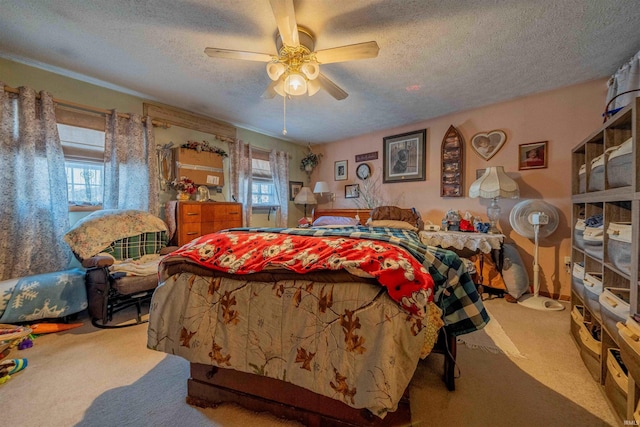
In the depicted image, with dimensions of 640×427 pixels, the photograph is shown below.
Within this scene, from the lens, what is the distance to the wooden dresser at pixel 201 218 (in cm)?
298

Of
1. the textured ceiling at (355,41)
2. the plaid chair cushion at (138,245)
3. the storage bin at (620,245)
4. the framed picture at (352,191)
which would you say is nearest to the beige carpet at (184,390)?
the storage bin at (620,245)

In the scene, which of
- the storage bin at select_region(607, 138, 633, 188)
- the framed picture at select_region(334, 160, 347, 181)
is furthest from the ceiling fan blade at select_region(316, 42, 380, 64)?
the framed picture at select_region(334, 160, 347, 181)

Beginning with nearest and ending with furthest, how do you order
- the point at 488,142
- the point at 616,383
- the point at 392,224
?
1. the point at 616,383
2. the point at 488,142
3. the point at 392,224

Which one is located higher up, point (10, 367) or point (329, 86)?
point (329, 86)

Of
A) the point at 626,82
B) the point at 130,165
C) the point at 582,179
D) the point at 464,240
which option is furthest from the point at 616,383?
the point at 130,165

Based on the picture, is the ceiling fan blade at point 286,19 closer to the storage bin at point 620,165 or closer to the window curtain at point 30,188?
the storage bin at point 620,165

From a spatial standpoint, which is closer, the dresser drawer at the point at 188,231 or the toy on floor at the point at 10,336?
the toy on floor at the point at 10,336

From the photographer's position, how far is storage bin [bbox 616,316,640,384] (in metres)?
0.95

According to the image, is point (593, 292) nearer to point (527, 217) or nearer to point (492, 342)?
point (492, 342)

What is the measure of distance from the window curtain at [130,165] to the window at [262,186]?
61.4 inches

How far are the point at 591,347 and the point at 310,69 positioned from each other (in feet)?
8.72

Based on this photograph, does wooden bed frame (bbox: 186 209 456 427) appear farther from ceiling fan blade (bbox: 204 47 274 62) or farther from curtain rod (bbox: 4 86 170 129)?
curtain rod (bbox: 4 86 170 129)

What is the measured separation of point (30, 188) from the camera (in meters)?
2.29

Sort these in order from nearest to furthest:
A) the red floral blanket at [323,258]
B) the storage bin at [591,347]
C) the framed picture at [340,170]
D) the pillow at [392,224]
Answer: the red floral blanket at [323,258] → the storage bin at [591,347] → the pillow at [392,224] → the framed picture at [340,170]
